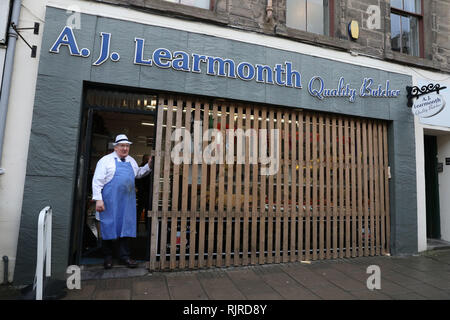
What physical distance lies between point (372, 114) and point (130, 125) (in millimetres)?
5317

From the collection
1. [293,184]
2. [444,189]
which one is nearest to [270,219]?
[293,184]

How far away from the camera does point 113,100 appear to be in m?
4.84

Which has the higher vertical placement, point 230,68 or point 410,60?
point 410,60

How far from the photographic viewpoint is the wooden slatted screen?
4.87 metres

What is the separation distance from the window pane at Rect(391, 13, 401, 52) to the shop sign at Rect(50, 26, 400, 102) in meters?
1.34

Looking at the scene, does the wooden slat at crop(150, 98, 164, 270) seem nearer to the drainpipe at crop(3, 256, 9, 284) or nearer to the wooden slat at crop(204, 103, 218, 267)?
the wooden slat at crop(204, 103, 218, 267)

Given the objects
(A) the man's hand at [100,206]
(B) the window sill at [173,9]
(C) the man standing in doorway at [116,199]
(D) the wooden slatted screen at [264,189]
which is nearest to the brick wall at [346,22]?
(B) the window sill at [173,9]

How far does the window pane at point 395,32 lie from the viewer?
698cm

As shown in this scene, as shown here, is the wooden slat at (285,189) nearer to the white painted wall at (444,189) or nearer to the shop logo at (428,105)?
the shop logo at (428,105)

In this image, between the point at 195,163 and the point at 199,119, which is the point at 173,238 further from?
the point at 199,119

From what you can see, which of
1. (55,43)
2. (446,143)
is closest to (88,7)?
(55,43)

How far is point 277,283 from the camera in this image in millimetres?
4324

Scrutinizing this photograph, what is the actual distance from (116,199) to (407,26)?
7.96 m

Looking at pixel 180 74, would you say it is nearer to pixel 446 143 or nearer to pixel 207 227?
pixel 207 227
